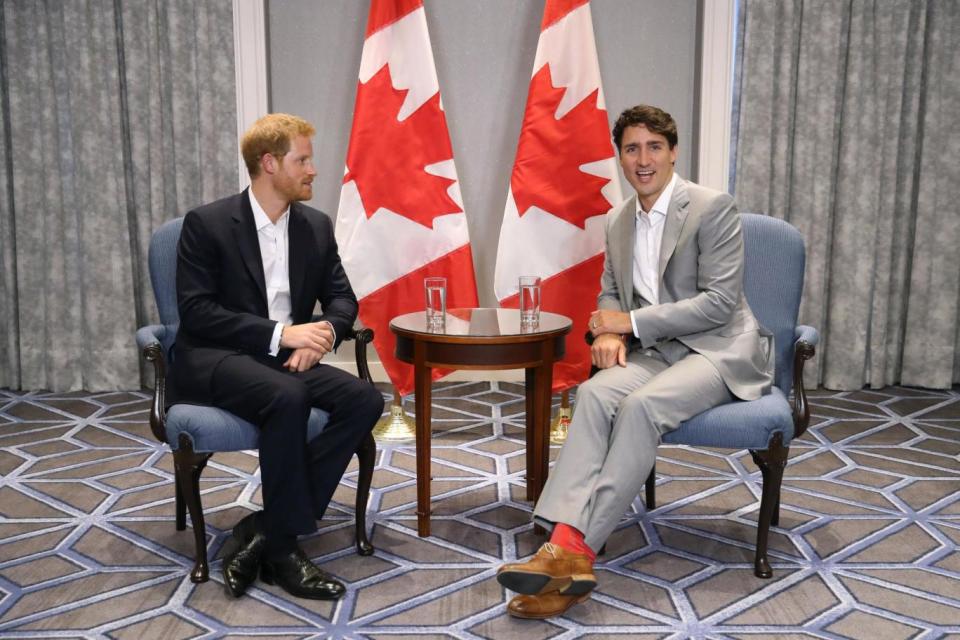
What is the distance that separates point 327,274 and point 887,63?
11.3ft

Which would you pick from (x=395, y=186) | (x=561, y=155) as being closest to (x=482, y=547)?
(x=395, y=186)

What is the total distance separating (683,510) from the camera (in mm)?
3107

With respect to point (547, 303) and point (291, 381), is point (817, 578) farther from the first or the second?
point (547, 303)

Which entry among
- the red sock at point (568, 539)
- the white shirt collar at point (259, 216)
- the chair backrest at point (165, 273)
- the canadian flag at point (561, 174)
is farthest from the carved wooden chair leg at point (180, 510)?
the canadian flag at point (561, 174)

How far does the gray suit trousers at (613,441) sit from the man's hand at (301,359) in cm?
80

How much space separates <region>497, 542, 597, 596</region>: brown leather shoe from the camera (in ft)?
7.38

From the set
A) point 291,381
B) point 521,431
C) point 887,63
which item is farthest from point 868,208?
point 291,381

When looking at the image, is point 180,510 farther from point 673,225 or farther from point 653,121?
point 653,121

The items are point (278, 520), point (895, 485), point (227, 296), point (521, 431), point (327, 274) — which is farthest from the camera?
point (521, 431)

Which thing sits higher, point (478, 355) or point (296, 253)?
point (296, 253)

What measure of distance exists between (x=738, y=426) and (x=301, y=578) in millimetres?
1295

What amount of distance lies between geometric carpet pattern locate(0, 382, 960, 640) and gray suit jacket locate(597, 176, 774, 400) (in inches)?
23.2

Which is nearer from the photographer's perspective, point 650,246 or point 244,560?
point 244,560

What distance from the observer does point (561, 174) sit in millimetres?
4316
